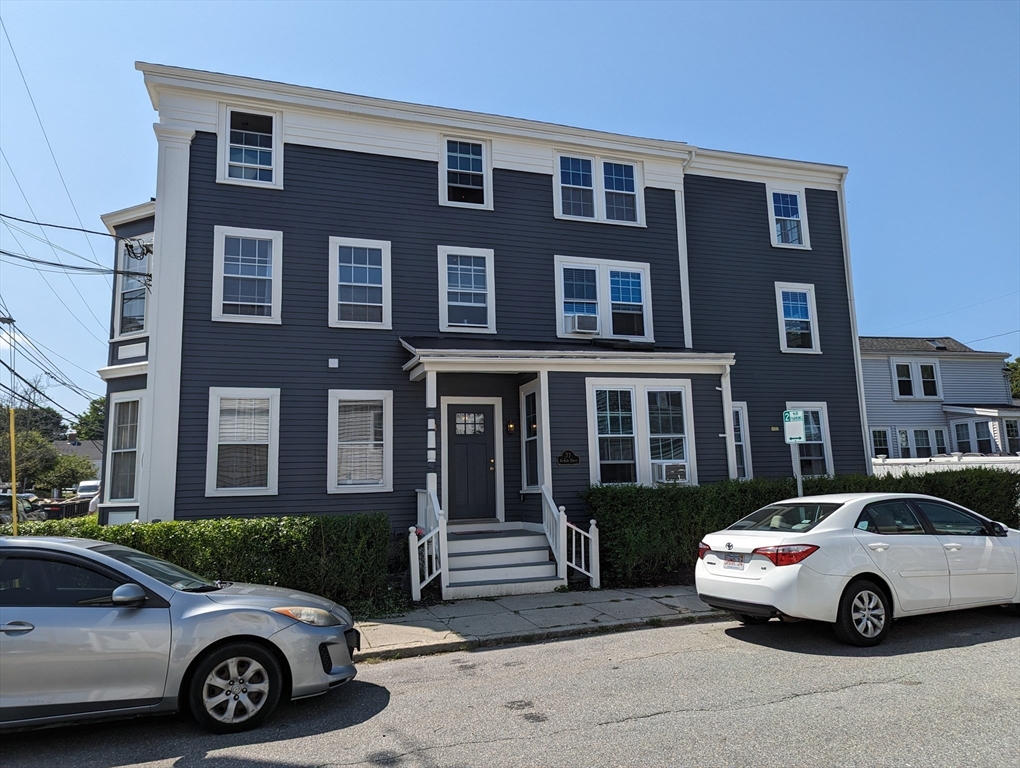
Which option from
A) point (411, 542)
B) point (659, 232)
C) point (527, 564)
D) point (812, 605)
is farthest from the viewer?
point (659, 232)

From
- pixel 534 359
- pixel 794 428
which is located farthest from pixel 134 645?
pixel 794 428

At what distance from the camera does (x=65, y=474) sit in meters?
45.4

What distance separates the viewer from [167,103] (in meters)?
12.0

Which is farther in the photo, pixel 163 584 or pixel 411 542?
pixel 411 542

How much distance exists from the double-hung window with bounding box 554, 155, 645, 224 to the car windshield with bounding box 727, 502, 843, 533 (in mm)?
8143

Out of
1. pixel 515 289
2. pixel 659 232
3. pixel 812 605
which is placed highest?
pixel 659 232

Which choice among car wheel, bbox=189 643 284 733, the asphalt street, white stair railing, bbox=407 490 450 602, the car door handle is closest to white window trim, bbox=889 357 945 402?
the asphalt street

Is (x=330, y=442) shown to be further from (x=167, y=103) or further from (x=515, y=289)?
(x=167, y=103)

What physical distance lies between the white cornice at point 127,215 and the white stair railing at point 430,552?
793cm

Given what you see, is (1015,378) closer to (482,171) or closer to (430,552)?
(482,171)

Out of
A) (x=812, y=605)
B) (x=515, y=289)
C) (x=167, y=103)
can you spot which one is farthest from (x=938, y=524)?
(x=167, y=103)

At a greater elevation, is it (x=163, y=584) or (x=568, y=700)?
(x=163, y=584)

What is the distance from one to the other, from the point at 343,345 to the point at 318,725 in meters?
8.16

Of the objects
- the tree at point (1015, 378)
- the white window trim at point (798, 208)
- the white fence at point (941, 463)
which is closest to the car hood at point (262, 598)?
the white window trim at point (798, 208)
